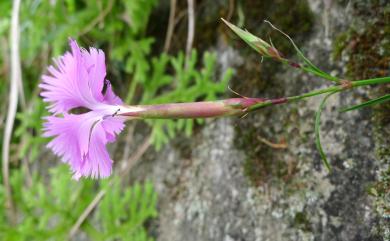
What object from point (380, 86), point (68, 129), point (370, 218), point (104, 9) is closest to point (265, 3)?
point (380, 86)

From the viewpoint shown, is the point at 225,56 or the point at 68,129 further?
the point at 225,56

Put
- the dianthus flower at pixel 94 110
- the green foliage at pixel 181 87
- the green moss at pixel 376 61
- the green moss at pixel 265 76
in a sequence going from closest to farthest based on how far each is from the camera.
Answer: the dianthus flower at pixel 94 110 < the green moss at pixel 376 61 < the green moss at pixel 265 76 < the green foliage at pixel 181 87

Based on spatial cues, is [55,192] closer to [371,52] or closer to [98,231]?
[98,231]

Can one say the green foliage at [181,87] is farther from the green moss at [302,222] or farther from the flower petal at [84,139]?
the flower petal at [84,139]

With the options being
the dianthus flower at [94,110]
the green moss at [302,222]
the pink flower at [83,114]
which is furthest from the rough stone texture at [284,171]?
the pink flower at [83,114]

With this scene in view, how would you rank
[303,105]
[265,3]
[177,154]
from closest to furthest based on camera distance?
[303,105], [265,3], [177,154]

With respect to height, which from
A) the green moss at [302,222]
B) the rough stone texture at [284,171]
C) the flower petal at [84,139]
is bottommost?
the green moss at [302,222]
